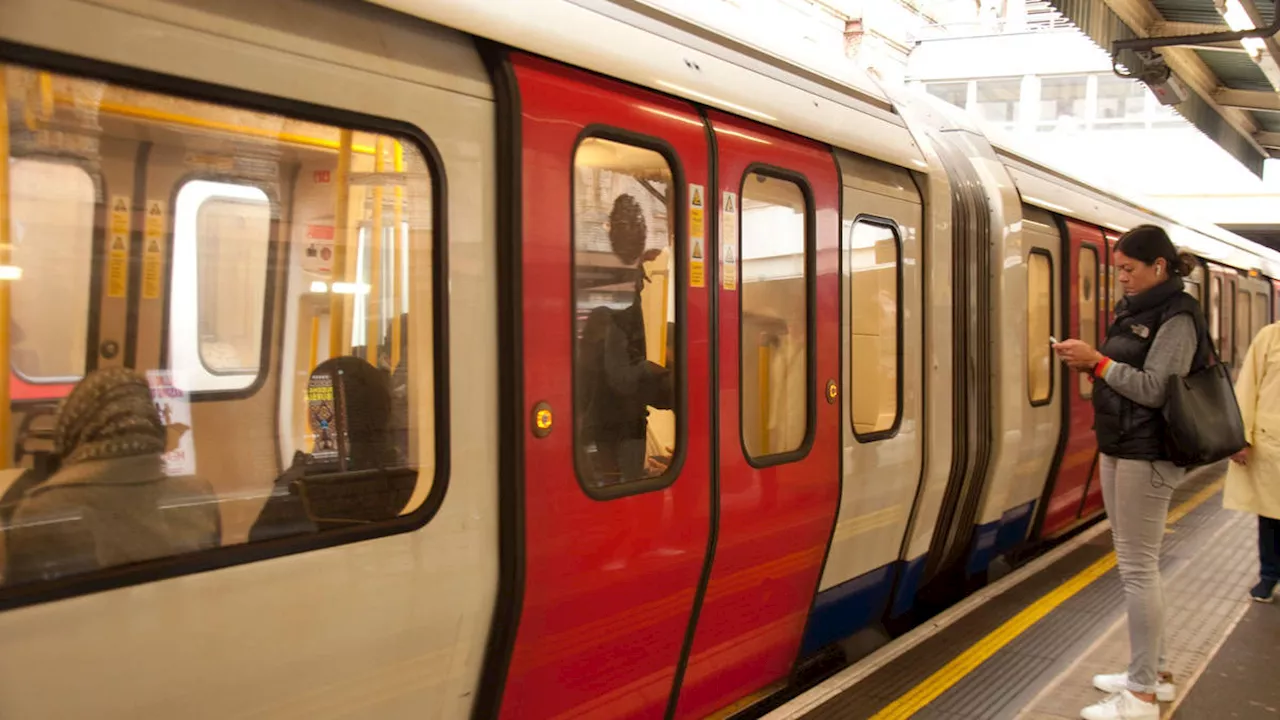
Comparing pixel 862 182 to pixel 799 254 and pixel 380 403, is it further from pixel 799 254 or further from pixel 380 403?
pixel 380 403

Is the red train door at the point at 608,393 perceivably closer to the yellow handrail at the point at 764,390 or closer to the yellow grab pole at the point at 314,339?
the yellow handrail at the point at 764,390

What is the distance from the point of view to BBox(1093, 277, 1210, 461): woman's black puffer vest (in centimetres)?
373

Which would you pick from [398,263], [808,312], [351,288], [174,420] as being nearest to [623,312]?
Answer: [398,263]

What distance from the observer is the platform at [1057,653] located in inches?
153

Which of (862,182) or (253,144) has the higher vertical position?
(862,182)

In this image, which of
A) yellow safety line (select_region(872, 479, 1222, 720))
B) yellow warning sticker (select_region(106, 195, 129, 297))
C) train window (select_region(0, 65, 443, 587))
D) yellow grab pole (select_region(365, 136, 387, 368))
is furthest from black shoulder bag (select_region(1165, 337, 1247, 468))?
yellow warning sticker (select_region(106, 195, 129, 297))

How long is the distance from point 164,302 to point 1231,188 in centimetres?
2098

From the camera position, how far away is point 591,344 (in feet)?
9.57

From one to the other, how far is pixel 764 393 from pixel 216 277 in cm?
207

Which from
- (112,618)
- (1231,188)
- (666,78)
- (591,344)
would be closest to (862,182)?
(666,78)

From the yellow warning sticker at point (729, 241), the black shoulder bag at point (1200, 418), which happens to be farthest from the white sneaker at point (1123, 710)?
the yellow warning sticker at point (729, 241)

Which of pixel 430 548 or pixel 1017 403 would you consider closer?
pixel 430 548

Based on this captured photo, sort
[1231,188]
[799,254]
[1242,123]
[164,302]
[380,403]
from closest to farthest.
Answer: [164,302] < [380,403] < [799,254] < [1242,123] < [1231,188]

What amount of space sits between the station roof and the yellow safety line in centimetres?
365
